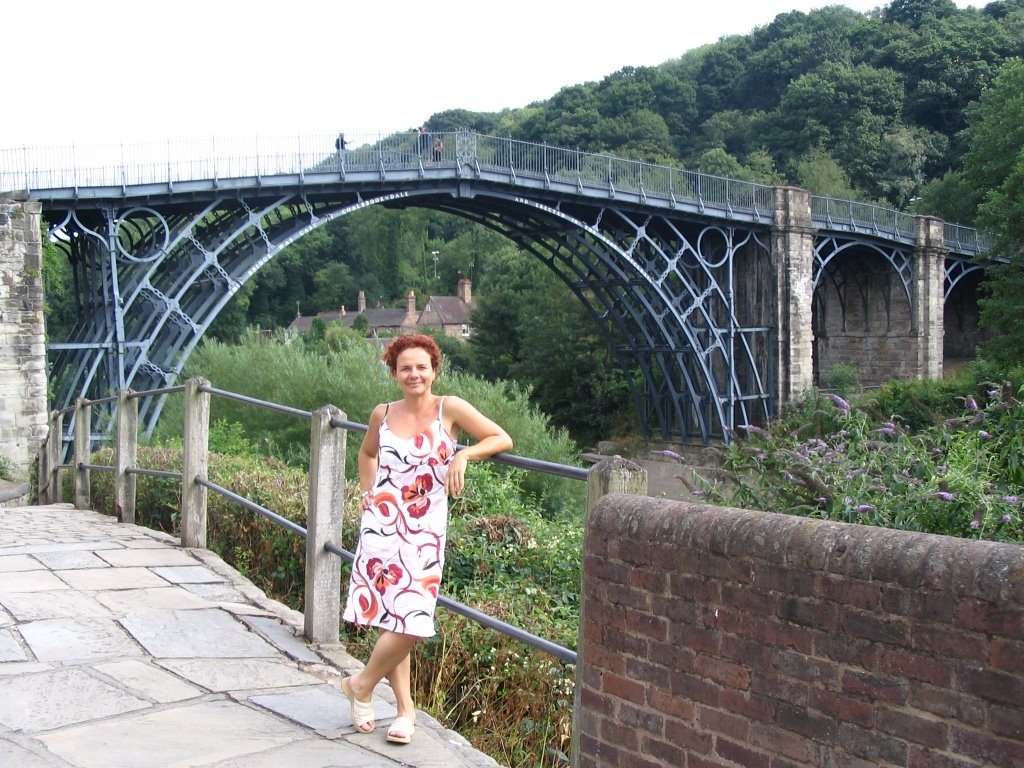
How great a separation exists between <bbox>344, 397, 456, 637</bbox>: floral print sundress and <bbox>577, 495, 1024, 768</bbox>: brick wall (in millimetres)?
506

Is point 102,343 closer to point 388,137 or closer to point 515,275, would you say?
point 388,137

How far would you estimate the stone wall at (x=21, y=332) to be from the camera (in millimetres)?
15688

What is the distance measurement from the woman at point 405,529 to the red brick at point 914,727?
4.18 feet

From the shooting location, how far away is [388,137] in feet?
68.7

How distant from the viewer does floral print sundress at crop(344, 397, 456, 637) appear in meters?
3.16

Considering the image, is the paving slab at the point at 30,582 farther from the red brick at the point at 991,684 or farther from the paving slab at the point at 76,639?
the red brick at the point at 991,684

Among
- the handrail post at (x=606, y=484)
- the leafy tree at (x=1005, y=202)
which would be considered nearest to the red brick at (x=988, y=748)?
the handrail post at (x=606, y=484)

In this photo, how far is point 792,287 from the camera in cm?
2756

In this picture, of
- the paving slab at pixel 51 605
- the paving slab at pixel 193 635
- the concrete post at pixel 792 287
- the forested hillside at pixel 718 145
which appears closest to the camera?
the paving slab at pixel 193 635

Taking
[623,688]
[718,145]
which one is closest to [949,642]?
[623,688]

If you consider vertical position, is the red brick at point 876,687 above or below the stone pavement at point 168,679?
above

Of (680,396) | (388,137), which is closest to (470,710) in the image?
(388,137)

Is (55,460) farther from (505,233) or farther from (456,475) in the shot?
(505,233)

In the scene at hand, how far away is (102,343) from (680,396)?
14.4 m
